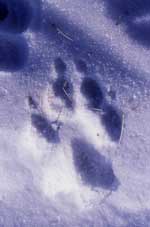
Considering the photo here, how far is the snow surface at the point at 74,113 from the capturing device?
13.3 ft

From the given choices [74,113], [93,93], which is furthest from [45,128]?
[93,93]

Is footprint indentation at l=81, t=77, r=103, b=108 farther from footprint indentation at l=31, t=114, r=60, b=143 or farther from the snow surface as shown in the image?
footprint indentation at l=31, t=114, r=60, b=143

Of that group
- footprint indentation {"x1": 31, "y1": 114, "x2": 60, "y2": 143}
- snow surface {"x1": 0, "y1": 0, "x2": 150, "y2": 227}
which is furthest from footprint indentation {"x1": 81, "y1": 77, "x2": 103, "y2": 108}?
footprint indentation {"x1": 31, "y1": 114, "x2": 60, "y2": 143}

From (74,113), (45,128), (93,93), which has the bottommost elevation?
(45,128)

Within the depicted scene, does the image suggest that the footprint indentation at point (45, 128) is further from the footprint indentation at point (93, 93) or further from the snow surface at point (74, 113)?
the footprint indentation at point (93, 93)

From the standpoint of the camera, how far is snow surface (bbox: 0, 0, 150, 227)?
160 inches

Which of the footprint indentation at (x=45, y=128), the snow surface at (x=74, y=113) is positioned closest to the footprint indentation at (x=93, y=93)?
the snow surface at (x=74, y=113)

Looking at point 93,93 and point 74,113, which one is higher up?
point 93,93

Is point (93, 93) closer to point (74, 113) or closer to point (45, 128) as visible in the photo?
point (74, 113)

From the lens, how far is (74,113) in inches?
162

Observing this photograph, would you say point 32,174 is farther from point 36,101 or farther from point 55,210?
point 36,101

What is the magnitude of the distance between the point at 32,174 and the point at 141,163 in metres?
1.37

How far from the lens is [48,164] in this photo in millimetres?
4176

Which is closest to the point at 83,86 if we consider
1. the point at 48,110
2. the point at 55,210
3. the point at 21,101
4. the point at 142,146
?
the point at 48,110
